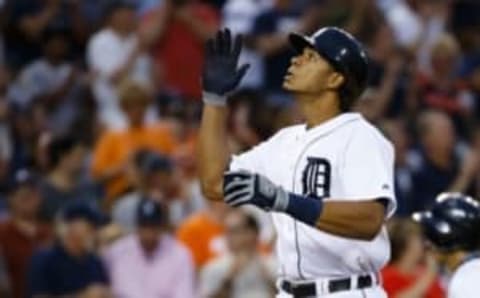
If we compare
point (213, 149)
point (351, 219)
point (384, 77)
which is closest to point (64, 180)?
point (384, 77)

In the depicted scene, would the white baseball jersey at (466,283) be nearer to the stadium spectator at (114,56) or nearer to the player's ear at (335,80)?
the player's ear at (335,80)

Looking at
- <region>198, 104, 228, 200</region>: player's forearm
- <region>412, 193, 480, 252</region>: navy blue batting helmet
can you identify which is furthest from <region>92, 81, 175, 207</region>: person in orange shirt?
<region>198, 104, 228, 200</region>: player's forearm

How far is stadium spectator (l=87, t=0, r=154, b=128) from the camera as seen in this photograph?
13461 mm

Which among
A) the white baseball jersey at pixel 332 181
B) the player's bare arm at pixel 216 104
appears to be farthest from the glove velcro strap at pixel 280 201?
the player's bare arm at pixel 216 104

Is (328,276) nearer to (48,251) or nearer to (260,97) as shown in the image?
(48,251)

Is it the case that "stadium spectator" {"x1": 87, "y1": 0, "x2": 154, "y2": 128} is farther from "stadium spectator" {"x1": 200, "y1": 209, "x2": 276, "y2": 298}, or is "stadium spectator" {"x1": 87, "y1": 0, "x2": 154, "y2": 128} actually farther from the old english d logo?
the old english d logo

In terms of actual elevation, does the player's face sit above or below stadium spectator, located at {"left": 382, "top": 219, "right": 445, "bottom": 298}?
above

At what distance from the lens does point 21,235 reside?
1126 cm

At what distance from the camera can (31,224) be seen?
11.4 m

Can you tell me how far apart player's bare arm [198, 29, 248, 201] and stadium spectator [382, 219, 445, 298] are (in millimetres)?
3028

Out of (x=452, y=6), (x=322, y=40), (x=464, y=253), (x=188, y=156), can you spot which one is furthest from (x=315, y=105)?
(x=452, y=6)

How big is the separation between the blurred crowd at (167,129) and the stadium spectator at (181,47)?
1cm

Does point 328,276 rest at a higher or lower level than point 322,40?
lower

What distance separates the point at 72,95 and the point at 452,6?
337cm
